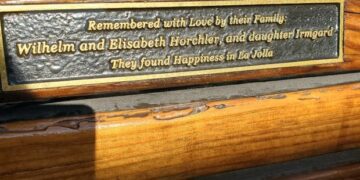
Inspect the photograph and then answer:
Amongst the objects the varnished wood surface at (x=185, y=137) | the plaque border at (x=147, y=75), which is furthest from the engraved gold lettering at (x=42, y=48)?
the varnished wood surface at (x=185, y=137)

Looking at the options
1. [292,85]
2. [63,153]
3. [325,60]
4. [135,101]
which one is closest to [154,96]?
[135,101]

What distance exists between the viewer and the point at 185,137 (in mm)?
1297

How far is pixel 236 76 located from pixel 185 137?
29cm

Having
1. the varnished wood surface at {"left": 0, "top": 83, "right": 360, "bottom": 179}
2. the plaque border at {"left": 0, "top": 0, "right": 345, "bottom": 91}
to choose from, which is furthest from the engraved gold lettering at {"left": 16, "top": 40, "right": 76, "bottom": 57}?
the varnished wood surface at {"left": 0, "top": 83, "right": 360, "bottom": 179}

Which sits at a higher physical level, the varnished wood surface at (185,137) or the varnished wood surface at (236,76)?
the varnished wood surface at (236,76)

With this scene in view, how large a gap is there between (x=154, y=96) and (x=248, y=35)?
36cm

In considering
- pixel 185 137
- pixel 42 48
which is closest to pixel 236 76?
pixel 185 137

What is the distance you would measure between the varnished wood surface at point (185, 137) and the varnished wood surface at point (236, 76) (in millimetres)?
89

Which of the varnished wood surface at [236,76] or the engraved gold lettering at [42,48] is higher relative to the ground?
the engraved gold lettering at [42,48]

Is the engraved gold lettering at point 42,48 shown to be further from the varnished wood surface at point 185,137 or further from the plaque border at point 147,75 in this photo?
the varnished wood surface at point 185,137

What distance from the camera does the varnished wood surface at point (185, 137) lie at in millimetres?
1156

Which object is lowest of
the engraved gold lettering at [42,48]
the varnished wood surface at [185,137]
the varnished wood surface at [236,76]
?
the varnished wood surface at [185,137]

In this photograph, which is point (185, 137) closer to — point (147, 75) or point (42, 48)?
point (147, 75)

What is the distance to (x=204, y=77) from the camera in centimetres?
143
